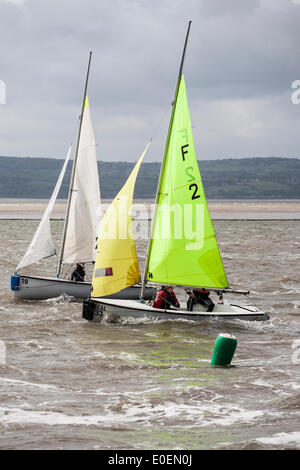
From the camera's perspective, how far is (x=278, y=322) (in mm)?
23672

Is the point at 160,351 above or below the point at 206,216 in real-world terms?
below

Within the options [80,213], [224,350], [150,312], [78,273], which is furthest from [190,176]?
[80,213]

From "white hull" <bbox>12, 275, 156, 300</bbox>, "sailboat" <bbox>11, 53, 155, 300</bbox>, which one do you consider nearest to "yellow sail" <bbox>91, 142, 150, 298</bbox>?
"white hull" <bbox>12, 275, 156, 300</bbox>

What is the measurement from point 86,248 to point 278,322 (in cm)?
929

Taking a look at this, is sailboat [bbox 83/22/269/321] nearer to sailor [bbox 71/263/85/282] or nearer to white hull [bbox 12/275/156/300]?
white hull [bbox 12/275/156/300]

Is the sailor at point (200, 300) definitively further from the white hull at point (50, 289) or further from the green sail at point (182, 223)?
the white hull at point (50, 289)

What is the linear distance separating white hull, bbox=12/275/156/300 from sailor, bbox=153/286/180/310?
4717 mm

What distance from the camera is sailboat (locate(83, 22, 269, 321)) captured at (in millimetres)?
22312

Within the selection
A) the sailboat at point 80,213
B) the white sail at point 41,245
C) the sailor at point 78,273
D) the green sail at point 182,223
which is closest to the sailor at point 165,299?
the green sail at point 182,223

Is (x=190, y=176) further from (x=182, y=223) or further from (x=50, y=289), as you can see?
(x=50, y=289)

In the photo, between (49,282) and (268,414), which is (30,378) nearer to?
(268,414)

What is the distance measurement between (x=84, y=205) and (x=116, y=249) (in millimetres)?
7486
